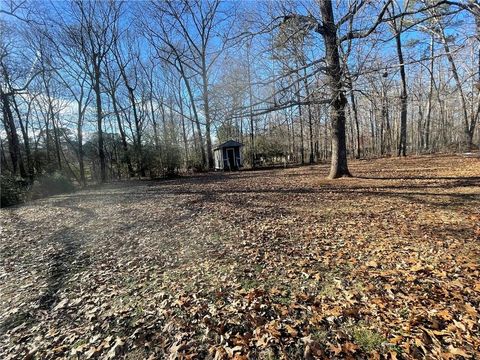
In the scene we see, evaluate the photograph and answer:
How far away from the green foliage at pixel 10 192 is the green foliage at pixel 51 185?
97.7 inches

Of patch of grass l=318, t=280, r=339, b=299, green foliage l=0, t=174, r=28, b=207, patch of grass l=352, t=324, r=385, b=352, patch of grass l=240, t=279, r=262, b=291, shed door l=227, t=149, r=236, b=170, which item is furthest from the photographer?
shed door l=227, t=149, r=236, b=170

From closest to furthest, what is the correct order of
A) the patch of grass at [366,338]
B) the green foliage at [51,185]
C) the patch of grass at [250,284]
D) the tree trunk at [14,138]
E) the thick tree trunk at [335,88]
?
the patch of grass at [366,338] → the patch of grass at [250,284] → the thick tree trunk at [335,88] → the green foliage at [51,185] → the tree trunk at [14,138]

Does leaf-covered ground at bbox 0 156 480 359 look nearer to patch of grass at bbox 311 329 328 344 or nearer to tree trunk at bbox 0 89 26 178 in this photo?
patch of grass at bbox 311 329 328 344

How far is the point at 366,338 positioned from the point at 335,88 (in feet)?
18.9

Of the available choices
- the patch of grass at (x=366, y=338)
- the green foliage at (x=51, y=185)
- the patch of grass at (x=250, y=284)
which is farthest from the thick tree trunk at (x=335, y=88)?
the green foliage at (x=51, y=185)

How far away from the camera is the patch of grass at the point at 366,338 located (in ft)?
7.45

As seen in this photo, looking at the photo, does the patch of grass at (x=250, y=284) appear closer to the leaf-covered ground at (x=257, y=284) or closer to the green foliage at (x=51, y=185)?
the leaf-covered ground at (x=257, y=284)

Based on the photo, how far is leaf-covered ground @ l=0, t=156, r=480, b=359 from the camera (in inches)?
96.0

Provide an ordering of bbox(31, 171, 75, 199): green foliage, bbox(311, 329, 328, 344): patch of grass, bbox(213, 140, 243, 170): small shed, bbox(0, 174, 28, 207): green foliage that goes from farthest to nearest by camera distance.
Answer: bbox(213, 140, 243, 170): small shed
bbox(31, 171, 75, 199): green foliage
bbox(0, 174, 28, 207): green foliage
bbox(311, 329, 328, 344): patch of grass

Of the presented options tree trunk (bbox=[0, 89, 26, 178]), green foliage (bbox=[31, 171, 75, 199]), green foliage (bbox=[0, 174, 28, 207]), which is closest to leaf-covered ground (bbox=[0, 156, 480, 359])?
green foliage (bbox=[0, 174, 28, 207])

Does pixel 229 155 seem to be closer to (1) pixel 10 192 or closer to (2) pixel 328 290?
(1) pixel 10 192

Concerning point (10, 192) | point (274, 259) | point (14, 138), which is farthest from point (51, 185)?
point (274, 259)

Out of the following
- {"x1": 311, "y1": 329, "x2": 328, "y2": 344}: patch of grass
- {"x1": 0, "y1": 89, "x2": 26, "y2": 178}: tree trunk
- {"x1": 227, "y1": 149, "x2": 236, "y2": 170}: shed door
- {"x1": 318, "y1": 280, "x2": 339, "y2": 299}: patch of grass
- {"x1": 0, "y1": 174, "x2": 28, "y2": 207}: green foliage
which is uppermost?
{"x1": 0, "y1": 89, "x2": 26, "y2": 178}: tree trunk

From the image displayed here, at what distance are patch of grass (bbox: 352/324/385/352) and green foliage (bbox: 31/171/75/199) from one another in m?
16.7
